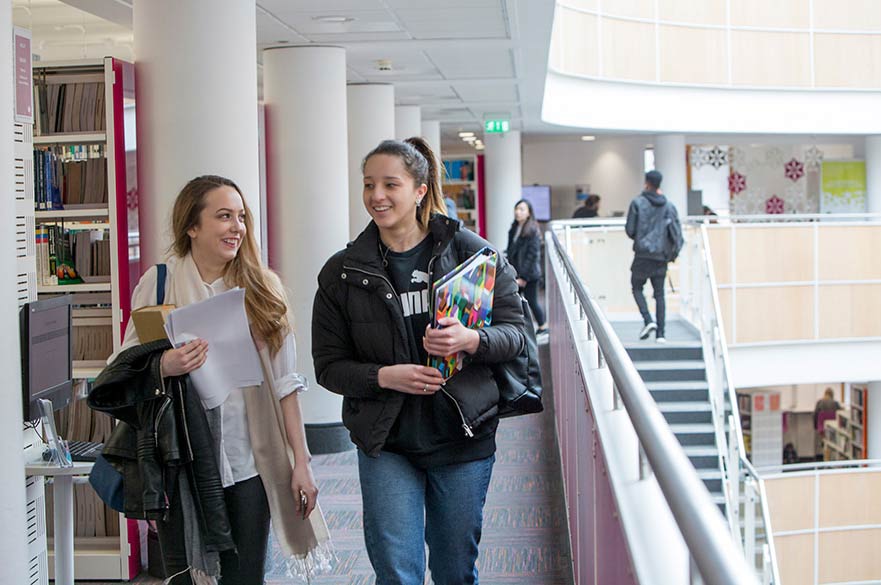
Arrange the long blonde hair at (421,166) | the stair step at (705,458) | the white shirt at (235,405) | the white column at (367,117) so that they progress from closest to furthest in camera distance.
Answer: the white shirt at (235,405) → the long blonde hair at (421,166) → the white column at (367,117) → the stair step at (705,458)

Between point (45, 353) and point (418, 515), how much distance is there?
1.26 m

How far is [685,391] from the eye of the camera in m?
12.1

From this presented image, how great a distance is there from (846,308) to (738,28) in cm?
589

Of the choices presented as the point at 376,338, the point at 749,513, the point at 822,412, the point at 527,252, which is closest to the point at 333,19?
the point at 376,338

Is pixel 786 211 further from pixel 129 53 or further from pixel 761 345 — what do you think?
pixel 129 53

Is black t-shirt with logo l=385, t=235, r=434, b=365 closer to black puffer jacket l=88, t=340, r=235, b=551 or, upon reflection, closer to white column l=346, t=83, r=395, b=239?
black puffer jacket l=88, t=340, r=235, b=551

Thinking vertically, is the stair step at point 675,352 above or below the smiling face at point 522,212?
below

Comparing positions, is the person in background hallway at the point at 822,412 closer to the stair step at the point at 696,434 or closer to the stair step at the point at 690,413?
the stair step at the point at 690,413

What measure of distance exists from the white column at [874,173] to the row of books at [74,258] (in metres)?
17.1

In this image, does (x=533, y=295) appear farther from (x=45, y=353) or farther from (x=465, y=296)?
(x=465, y=296)

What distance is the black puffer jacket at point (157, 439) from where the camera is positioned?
2.73 m

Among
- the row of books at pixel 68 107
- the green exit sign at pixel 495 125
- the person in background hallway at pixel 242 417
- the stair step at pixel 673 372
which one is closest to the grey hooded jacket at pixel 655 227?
the stair step at pixel 673 372

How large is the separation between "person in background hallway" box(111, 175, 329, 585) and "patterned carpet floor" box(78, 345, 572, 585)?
6.86 feet

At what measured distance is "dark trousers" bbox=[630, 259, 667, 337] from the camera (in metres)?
12.0
